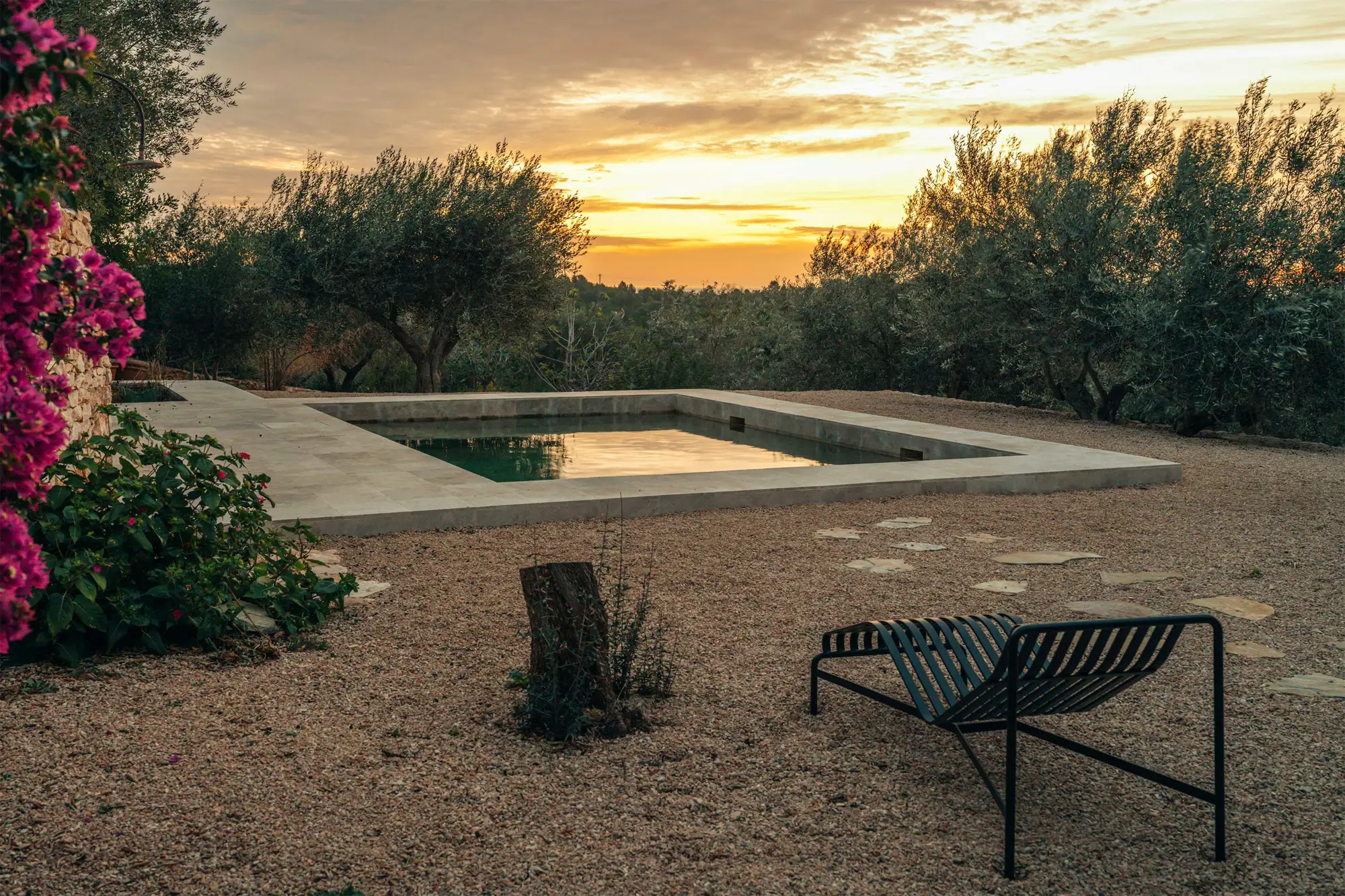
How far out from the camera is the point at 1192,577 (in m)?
5.72

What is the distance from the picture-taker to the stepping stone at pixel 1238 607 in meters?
5.01

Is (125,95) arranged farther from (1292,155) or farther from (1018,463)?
(1292,155)

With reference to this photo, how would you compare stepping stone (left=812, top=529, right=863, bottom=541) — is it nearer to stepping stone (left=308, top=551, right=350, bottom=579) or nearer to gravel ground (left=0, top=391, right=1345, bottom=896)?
gravel ground (left=0, top=391, right=1345, bottom=896)

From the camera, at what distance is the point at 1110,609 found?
501 centimetres

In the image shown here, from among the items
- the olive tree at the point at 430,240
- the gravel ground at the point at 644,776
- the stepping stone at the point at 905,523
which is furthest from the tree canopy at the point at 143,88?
Answer: the gravel ground at the point at 644,776

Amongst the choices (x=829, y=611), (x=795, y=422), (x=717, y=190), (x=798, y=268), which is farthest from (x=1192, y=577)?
(x=798, y=268)

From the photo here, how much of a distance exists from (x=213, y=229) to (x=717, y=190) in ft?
32.3

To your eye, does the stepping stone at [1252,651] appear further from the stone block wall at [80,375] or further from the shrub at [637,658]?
the stone block wall at [80,375]

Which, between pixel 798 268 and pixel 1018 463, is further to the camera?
pixel 798 268

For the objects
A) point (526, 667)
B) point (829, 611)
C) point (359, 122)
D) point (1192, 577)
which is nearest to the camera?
point (526, 667)

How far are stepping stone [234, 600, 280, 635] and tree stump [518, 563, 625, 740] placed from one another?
1425 millimetres

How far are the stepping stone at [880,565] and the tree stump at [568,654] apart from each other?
8.40 feet

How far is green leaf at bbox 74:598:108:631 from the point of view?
151 inches

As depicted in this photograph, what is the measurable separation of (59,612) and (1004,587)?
431 cm
